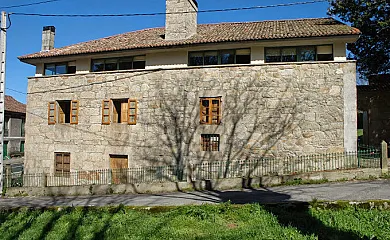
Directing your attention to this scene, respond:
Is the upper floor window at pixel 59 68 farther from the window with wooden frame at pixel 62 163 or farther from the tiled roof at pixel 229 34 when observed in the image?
the window with wooden frame at pixel 62 163

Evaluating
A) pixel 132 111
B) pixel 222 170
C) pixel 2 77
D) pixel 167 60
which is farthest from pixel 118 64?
pixel 222 170

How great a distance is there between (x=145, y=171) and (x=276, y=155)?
6408 millimetres

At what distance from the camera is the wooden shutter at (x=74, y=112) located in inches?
671

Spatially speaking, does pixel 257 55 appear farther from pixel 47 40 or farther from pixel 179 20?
pixel 47 40

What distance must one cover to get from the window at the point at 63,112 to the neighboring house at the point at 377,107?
16533 mm

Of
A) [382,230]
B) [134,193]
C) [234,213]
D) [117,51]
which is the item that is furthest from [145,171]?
[382,230]

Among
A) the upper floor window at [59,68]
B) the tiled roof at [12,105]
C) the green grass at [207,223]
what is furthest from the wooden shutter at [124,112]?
the tiled roof at [12,105]

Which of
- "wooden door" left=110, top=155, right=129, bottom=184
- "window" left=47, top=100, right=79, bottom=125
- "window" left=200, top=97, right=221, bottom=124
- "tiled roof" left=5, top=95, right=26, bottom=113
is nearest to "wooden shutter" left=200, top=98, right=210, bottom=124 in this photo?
"window" left=200, top=97, right=221, bottom=124

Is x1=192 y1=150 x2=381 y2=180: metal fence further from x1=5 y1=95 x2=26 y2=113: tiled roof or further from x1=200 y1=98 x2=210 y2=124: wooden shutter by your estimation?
x1=5 y1=95 x2=26 y2=113: tiled roof

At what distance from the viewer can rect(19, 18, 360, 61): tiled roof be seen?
539 inches

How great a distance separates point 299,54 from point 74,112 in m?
12.1

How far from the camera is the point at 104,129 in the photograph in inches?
646

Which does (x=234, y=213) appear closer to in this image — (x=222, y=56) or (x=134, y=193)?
(x=134, y=193)

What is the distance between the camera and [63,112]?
58.5 feet
